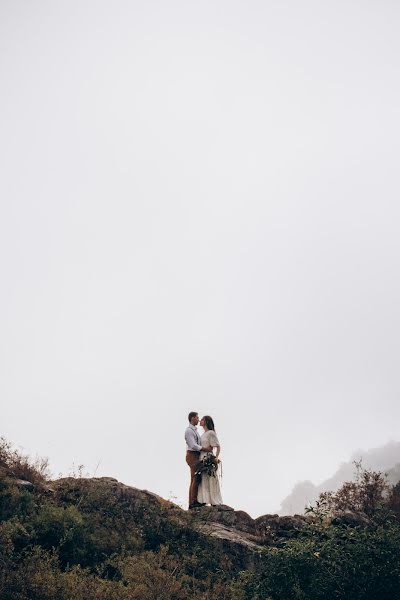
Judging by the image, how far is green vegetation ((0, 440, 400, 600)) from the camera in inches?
300

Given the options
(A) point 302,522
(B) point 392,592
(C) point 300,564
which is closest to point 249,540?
(A) point 302,522

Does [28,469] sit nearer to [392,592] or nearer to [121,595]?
[121,595]

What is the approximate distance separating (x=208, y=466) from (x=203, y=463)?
0.17 meters

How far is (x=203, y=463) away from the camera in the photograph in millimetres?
14195

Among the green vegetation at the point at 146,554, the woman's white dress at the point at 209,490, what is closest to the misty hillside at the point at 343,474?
the woman's white dress at the point at 209,490

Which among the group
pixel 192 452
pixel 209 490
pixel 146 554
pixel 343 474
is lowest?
pixel 146 554

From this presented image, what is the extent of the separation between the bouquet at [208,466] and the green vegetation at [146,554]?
6.05ft

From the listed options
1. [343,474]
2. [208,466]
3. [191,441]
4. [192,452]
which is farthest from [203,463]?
[343,474]

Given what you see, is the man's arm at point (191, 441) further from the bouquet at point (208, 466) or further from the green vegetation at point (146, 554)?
the green vegetation at point (146, 554)

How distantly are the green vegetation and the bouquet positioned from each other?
1.84 metres

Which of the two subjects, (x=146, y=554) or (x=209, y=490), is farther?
(x=209, y=490)

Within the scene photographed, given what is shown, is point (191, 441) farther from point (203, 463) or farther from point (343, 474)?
point (343, 474)

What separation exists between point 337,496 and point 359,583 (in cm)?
749

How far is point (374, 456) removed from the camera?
473 ft
